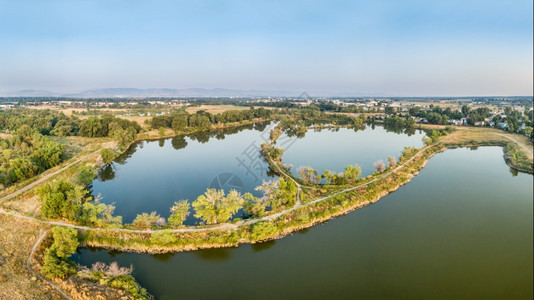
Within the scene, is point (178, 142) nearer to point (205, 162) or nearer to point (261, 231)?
point (205, 162)

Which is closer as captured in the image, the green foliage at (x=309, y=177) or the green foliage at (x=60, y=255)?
the green foliage at (x=60, y=255)

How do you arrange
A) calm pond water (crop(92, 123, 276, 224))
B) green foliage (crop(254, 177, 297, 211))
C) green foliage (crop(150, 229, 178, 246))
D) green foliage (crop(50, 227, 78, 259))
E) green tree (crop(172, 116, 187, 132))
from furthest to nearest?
green tree (crop(172, 116, 187, 132)) < calm pond water (crop(92, 123, 276, 224)) < green foliage (crop(254, 177, 297, 211)) < green foliage (crop(150, 229, 178, 246)) < green foliage (crop(50, 227, 78, 259))

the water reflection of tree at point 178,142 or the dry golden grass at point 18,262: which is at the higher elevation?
the water reflection of tree at point 178,142

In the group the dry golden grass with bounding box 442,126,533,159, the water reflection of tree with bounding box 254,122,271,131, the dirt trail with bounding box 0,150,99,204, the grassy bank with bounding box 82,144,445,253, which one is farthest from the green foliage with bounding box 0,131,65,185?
the dry golden grass with bounding box 442,126,533,159

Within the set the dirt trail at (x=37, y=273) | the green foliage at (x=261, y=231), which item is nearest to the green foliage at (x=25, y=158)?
the dirt trail at (x=37, y=273)

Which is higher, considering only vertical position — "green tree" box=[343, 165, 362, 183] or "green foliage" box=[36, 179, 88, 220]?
"green tree" box=[343, 165, 362, 183]

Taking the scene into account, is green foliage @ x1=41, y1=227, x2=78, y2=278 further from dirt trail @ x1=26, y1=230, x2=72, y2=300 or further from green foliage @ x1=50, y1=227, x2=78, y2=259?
dirt trail @ x1=26, y1=230, x2=72, y2=300

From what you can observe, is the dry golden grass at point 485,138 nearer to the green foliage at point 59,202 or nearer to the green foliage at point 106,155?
the green foliage at point 59,202

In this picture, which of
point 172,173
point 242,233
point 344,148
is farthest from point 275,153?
point 242,233

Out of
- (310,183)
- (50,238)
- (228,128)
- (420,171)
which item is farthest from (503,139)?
(50,238)
